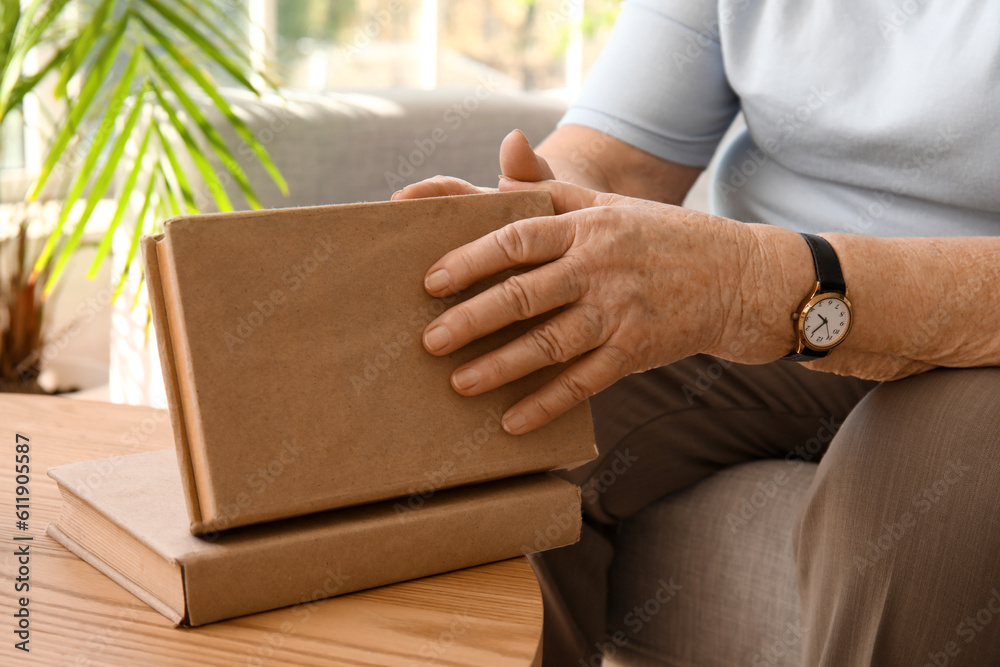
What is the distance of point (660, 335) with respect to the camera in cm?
63

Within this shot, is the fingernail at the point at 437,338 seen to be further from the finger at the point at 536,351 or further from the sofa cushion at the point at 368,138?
the sofa cushion at the point at 368,138

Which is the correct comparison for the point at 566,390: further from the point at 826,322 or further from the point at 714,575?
the point at 714,575

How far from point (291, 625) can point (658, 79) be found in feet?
2.58

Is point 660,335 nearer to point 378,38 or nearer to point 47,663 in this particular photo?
point 47,663

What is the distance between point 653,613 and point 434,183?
51cm

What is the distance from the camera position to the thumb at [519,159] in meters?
0.66

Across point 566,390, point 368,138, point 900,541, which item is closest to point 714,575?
point 900,541

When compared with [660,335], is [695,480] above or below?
below

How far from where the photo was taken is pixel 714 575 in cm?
84

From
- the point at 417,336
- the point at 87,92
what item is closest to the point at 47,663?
the point at 417,336

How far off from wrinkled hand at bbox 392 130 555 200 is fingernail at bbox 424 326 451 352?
133 millimetres
